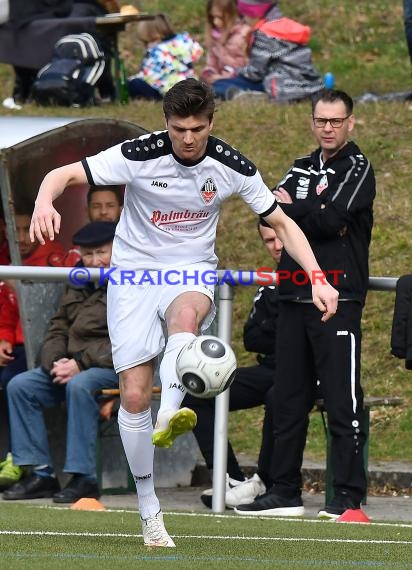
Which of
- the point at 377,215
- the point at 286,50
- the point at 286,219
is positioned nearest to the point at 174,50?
the point at 286,50

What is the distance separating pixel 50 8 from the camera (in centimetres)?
1702

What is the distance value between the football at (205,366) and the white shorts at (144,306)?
45cm

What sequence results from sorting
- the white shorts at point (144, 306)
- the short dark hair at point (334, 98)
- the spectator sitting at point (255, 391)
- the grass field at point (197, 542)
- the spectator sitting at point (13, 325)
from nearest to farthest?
1. the grass field at point (197, 542)
2. the white shorts at point (144, 306)
3. the short dark hair at point (334, 98)
4. the spectator sitting at point (255, 391)
5. the spectator sitting at point (13, 325)

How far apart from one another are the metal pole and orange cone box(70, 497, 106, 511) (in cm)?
73

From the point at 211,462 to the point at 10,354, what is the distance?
194 centimetres

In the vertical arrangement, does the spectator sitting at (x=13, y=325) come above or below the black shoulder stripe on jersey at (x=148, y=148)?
below

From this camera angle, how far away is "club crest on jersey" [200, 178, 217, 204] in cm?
757

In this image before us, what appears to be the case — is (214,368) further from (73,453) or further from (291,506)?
(73,453)

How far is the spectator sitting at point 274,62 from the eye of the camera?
16.2 metres

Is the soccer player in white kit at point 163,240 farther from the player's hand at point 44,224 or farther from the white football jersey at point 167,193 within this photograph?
the player's hand at point 44,224

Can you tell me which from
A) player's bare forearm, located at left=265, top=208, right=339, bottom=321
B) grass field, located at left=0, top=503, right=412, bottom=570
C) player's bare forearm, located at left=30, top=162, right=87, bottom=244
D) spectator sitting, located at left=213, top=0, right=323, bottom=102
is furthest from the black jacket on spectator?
spectator sitting, located at left=213, top=0, right=323, bottom=102

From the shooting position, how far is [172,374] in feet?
23.6

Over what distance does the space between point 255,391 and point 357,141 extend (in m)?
5.58

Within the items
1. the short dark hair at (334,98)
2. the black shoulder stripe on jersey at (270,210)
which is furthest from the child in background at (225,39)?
the black shoulder stripe on jersey at (270,210)
